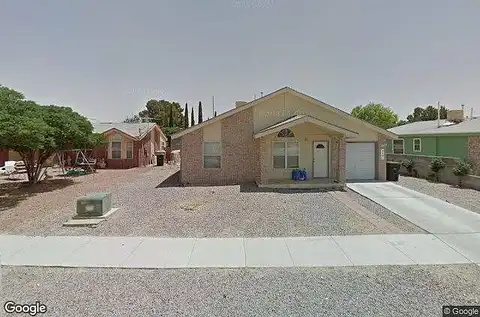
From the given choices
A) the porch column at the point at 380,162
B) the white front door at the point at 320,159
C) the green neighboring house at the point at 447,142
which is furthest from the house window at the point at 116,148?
the green neighboring house at the point at 447,142

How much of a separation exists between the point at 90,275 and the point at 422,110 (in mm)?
79564

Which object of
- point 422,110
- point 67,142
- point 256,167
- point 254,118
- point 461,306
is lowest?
point 461,306

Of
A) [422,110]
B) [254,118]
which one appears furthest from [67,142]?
[422,110]

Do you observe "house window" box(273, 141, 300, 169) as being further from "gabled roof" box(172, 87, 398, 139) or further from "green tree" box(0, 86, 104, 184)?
"green tree" box(0, 86, 104, 184)

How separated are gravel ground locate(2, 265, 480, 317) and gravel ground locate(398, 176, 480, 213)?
6.74 meters

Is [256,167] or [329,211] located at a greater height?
[256,167]

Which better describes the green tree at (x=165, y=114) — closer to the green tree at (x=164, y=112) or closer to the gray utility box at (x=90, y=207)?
the green tree at (x=164, y=112)

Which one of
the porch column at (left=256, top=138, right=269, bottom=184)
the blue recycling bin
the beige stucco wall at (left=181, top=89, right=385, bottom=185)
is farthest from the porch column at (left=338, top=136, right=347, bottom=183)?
→ the porch column at (left=256, top=138, right=269, bottom=184)

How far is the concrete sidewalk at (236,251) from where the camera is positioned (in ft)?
18.8

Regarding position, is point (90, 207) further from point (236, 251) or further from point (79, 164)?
point (79, 164)

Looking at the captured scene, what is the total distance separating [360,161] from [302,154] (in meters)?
3.66

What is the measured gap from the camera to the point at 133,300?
14.4 feet

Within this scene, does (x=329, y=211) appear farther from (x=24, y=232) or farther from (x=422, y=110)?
(x=422, y=110)

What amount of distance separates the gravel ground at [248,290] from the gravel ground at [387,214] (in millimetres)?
2392
